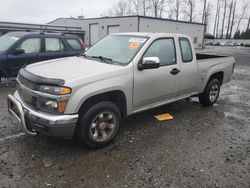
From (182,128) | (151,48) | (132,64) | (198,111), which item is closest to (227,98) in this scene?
(198,111)

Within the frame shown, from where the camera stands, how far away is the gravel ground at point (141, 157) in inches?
118

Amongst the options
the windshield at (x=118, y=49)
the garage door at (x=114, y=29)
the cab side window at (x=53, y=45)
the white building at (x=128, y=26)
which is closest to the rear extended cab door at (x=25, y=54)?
the cab side window at (x=53, y=45)

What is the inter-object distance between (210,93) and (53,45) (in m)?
5.51

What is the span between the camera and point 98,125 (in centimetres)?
365

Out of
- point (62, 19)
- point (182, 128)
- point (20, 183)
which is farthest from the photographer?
point (62, 19)

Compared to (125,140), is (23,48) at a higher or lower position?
higher

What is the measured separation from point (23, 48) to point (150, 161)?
609cm

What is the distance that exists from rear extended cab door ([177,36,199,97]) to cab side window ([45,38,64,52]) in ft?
16.0

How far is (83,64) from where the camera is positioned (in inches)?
154

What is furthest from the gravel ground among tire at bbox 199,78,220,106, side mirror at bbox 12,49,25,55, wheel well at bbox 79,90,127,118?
side mirror at bbox 12,49,25,55

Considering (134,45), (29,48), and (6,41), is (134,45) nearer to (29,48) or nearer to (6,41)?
(29,48)

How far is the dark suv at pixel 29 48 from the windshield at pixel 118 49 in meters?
3.71

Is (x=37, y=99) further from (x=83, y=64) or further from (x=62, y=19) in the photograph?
(x=62, y=19)

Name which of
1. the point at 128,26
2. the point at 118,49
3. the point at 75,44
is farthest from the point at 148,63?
the point at 128,26
